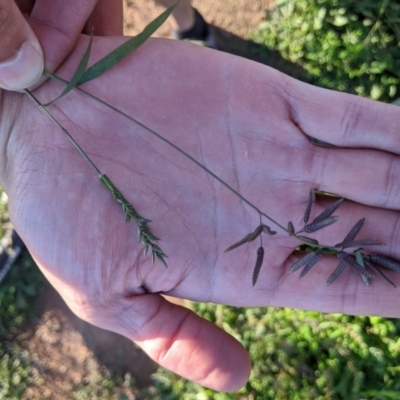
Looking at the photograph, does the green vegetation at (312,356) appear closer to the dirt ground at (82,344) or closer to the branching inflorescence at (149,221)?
the dirt ground at (82,344)

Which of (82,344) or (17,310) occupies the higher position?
(17,310)

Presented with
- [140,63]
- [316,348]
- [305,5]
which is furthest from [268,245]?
[305,5]

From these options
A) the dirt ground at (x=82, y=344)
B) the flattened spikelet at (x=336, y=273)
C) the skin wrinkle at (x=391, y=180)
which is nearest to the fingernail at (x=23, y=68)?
the flattened spikelet at (x=336, y=273)

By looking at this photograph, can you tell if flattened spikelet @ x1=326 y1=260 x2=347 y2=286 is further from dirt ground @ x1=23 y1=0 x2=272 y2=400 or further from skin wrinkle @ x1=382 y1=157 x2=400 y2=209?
dirt ground @ x1=23 y1=0 x2=272 y2=400

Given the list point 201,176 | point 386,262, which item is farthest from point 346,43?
point 386,262

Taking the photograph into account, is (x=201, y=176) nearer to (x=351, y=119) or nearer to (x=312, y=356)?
(x=351, y=119)

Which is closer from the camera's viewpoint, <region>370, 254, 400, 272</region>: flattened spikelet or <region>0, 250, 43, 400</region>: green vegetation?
<region>370, 254, 400, 272</region>: flattened spikelet

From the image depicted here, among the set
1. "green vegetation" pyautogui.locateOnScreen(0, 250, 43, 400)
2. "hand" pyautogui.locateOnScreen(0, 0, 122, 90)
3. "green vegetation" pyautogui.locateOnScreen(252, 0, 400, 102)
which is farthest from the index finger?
"green vegetation" pyautogui.locateOnScreen(0, 250, 43, 400)
